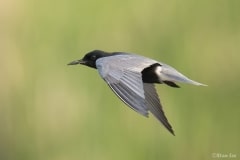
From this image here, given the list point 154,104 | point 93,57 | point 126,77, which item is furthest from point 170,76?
point 93,57

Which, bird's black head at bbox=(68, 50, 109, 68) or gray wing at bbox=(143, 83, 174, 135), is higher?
bird's black head at bbox=(68, 50, 109, 68)

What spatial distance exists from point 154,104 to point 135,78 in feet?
0.94

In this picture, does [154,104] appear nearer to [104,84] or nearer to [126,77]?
[126,77]

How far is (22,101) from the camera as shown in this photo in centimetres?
308

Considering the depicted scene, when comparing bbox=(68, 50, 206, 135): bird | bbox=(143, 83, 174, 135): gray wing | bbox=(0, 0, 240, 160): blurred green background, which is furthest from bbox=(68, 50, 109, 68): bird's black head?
bbox=(0, 0, 240, 160): blurred green background

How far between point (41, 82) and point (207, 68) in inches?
25.1

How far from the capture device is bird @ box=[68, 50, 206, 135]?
1.95m

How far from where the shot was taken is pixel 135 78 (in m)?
2.06

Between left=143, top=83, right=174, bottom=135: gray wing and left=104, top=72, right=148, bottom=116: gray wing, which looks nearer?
left=104, top=72, right=148, bottom=116: gray wing

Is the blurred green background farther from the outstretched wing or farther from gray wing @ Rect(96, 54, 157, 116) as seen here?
gray wing @ Rect(96, 54, 157, 116)

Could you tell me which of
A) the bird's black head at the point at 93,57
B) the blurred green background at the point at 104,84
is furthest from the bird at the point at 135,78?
the blurred green background at the point at 104,84

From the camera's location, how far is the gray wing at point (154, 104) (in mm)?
2250

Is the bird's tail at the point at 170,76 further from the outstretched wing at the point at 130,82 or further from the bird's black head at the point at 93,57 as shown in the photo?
the bird's black head at the point at 93,57

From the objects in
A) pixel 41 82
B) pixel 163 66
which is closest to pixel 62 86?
pixel 41 82
